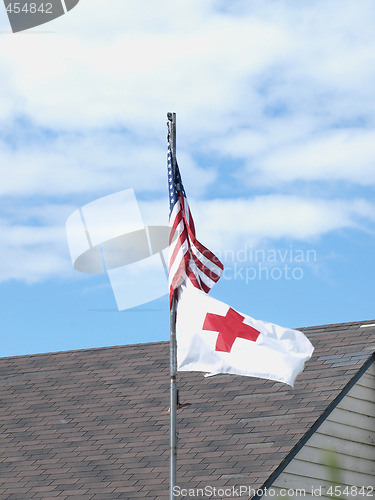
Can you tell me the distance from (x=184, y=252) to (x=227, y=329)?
36.8 inches

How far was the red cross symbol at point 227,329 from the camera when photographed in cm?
732

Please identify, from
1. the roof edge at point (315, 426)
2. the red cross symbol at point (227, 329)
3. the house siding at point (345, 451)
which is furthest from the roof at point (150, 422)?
the red cross symbol at point (227, 329)

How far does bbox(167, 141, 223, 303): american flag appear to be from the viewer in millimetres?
7727

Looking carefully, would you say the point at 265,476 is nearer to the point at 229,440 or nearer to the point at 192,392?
the point at 229,440

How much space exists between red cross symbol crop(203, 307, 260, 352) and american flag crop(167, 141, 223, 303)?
460 mm

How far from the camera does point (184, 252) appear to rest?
7770 mm

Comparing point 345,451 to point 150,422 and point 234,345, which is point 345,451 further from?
point 234,345

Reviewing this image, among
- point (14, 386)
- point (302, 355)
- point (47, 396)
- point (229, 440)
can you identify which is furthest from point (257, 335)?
point (14, 386)

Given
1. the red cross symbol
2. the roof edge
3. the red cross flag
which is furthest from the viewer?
the roof edge

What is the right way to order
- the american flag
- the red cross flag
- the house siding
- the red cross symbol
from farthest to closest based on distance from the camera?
the house siding < the american flag < the red cross symbol < the red cross flag

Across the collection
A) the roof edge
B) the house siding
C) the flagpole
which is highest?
the flagpole

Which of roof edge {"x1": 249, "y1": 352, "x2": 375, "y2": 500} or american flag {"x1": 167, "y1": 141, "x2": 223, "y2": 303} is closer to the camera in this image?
american flag {"x1": 167, "y1": 141, "x2": 223, "y2": 303}

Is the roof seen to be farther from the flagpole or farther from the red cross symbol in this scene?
the red cross symbol

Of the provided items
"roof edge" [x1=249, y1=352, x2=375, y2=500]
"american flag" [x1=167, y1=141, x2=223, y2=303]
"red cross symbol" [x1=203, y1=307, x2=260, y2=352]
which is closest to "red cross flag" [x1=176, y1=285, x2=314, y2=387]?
"red cross symbol" [x1=203, y1=307, x2=260, y2=352]
